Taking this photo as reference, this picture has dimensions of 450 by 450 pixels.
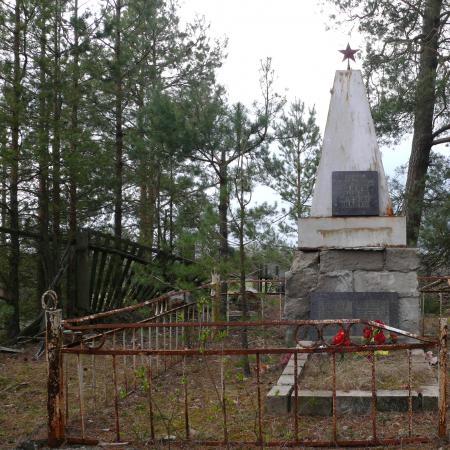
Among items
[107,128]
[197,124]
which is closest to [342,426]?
[197,124]

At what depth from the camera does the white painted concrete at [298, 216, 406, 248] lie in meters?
7.17

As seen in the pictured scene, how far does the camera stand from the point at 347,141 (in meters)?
7.50

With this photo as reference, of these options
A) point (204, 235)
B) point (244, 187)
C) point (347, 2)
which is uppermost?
point (347, 2)

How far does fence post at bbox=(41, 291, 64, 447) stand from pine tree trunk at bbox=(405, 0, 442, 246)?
8767mm

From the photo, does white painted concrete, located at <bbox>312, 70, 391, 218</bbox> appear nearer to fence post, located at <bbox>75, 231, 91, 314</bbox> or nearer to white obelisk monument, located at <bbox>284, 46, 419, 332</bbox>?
white obelisk monument, located at <bbox>284, 46, 419, 332</bbox>

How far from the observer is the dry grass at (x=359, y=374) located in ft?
15.4

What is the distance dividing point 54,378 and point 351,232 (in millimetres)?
4498

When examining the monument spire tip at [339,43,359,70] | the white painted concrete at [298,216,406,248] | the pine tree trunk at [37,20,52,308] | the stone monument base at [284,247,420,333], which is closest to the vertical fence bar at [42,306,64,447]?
the stone monument base at [284,247,420,333]

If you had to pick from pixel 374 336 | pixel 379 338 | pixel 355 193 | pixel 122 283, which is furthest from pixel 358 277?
pixel 122 283

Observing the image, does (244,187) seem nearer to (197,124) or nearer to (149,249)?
(197,124)

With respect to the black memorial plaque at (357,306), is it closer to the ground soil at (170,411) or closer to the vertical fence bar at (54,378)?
the ground soil at (170,411)

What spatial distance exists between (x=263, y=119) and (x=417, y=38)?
17.1ft

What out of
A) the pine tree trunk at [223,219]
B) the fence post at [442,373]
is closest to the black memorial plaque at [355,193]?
the pine tree trunk at [223,219]

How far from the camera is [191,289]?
23.9 feet
